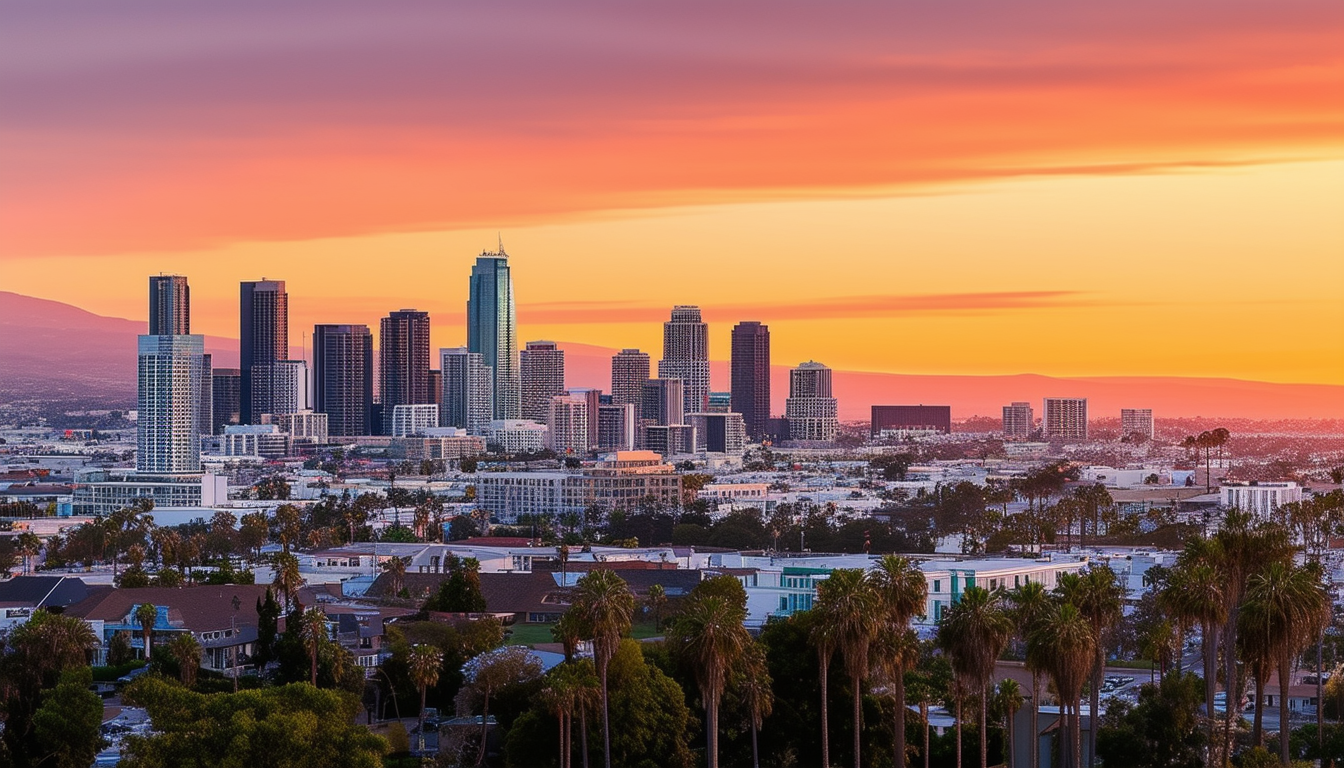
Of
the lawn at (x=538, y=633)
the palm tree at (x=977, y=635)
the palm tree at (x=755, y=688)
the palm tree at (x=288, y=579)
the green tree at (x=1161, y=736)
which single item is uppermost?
the palm tree at (x=977, y=635)

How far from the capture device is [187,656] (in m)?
65.9

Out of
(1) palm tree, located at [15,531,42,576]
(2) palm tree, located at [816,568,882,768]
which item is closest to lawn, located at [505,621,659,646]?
(2) palm tree, located at [816,568,882,768]

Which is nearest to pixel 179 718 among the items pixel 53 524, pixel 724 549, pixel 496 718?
pixel 496 718

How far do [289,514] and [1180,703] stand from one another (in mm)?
92774

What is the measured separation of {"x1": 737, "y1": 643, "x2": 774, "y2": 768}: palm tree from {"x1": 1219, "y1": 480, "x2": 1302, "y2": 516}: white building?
120 m

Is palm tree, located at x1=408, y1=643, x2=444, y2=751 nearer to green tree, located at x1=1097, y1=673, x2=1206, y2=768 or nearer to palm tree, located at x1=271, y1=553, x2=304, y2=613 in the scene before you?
palm tree, located at x1=271, y1=553, x2=304, y2=613

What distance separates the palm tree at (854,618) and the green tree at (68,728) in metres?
19.4

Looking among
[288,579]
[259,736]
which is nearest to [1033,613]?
[259,736]

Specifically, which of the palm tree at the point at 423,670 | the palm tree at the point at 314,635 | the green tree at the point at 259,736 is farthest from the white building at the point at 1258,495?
the green tree at the point at 259,736

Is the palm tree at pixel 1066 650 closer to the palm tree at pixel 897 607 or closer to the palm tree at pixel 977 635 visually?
the palm tree at pixel 977 635

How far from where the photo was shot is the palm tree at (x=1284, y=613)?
47.8m

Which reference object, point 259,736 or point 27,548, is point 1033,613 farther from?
point 27,548

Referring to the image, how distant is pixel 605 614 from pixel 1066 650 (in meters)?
11.2

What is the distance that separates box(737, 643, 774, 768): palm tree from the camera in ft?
176
